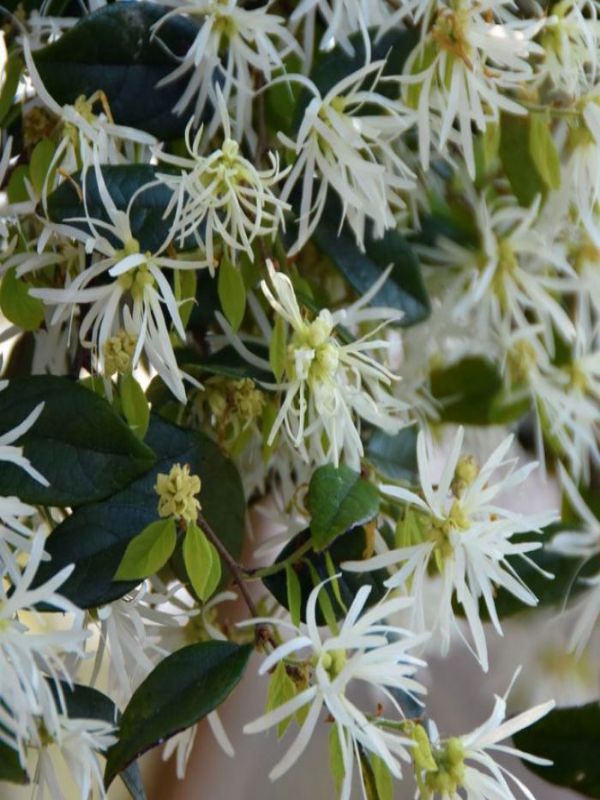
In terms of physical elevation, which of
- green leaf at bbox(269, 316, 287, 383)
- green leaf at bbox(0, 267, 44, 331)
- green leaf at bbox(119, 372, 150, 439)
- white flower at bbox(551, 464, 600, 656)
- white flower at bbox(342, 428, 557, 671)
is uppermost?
green leaf at bbox(0, 267, 44, 331)

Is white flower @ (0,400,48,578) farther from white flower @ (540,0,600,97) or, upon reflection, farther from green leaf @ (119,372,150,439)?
white flower @ (540,0,600,97)

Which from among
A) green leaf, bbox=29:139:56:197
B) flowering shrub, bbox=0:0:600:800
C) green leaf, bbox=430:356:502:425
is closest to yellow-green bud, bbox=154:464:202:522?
flowering shrub, bbox=0:0:600:800

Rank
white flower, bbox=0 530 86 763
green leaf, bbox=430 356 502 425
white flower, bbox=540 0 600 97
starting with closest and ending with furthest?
1. white flower, bbox=0 530 86 763
2. white flower, bbox=540 0 600 97
3. green leaf, bbox=430 356 502 425

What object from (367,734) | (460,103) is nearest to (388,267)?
(460,103)

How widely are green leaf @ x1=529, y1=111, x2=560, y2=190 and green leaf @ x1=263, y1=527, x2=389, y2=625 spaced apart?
6.1 inches

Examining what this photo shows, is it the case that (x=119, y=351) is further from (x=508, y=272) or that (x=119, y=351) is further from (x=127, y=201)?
(x=508, y=272)

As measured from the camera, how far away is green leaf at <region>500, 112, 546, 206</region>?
435mm

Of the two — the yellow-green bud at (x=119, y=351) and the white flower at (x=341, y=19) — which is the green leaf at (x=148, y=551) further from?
the white flower at (x=341, y=19)

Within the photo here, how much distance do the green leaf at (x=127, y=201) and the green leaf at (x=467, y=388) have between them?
0.23m

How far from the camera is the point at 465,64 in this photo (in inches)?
14.6

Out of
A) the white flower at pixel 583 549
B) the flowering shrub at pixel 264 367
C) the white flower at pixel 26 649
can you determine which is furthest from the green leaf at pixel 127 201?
the white flower at pixel 583 549

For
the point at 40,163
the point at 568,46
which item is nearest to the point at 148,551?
the point at 40,163

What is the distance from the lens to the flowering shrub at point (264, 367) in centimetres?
33

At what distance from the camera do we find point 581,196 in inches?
16.5
